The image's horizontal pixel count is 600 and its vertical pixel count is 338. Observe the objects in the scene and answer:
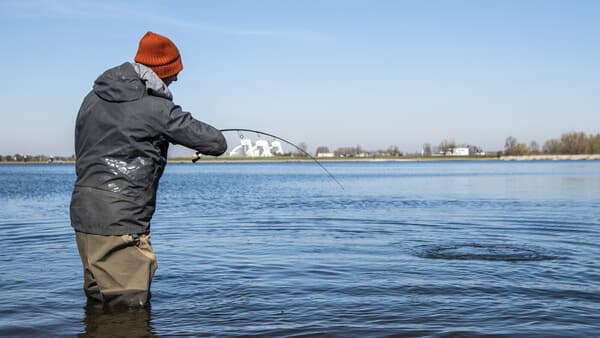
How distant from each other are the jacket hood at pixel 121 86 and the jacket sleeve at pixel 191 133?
0.29 m

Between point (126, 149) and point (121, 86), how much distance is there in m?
0.46

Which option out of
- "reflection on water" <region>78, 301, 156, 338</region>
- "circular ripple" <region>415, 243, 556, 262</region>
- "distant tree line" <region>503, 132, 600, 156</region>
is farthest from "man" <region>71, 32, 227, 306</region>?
"distant tree line" <region>503, 132, 600, 156</region>

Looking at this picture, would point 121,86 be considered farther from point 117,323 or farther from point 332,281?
point 332,281

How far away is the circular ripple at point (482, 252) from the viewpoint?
998cm

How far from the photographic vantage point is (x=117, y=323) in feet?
17.8

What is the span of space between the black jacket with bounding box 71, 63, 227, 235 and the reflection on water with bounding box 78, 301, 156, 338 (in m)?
0.90

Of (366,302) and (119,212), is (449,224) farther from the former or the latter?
(119,212)

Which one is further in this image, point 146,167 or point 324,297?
point 324,297

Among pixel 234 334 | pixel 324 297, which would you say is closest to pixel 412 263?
pixel 324 297

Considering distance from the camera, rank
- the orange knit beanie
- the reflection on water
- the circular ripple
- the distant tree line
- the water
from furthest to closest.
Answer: the distant tree line, the circular ripple, the water, the reflection on water, the orange knit beanie

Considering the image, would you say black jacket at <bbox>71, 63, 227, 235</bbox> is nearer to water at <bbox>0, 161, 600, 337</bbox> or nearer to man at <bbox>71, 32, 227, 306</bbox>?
man at <bbox>71, 32, 227, 306</bbox>

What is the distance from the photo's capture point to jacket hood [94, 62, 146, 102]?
15.0ft

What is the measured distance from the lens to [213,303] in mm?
6762

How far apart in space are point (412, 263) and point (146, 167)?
566cm
